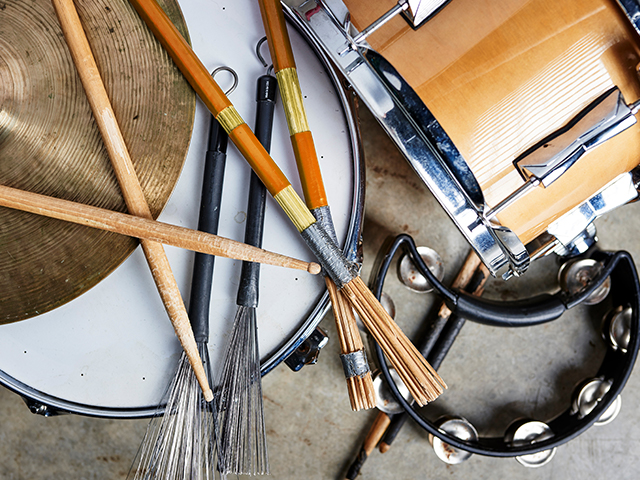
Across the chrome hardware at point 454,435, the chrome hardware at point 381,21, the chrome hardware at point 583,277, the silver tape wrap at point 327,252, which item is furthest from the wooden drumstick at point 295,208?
the chrome hardware at point 583,277

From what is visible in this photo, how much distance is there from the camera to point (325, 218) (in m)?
0.69

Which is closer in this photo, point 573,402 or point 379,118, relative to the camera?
point 379,118

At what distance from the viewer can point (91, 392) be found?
28.0 inches

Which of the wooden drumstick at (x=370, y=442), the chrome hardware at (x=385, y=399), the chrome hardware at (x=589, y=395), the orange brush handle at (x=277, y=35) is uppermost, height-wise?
the orange brush handle at (x=277, y=35)

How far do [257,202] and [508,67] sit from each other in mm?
411

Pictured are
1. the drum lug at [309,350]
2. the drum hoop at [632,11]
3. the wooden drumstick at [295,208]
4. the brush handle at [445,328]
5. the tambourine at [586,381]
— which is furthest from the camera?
the brush handle at [445,328]

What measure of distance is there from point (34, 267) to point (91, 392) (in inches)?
9.2

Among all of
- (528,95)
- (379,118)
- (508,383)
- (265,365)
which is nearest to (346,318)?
(265,365)

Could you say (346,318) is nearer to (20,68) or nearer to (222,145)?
(222,145)

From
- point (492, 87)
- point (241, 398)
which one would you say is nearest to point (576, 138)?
point (492, 87)

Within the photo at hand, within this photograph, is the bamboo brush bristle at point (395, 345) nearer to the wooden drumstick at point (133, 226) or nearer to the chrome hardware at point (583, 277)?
the wooden drumstick at point (133, 226)

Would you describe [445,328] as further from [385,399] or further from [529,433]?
[529,433]

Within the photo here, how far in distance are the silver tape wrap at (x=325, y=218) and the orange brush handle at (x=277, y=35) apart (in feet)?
0.76

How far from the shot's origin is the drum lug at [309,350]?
0.77m
